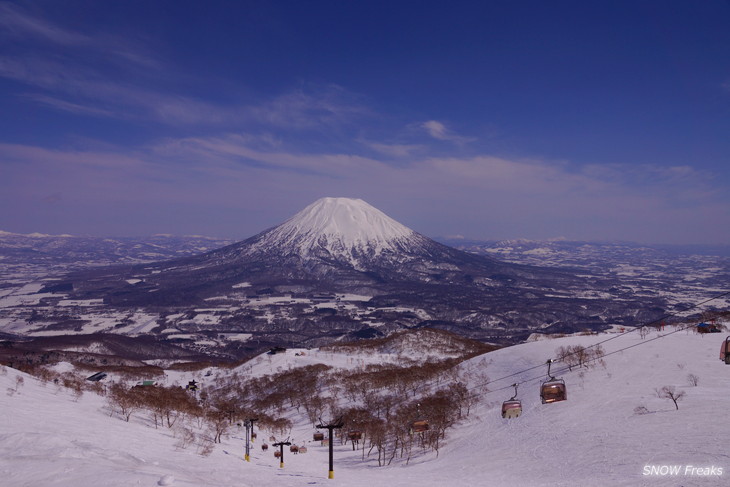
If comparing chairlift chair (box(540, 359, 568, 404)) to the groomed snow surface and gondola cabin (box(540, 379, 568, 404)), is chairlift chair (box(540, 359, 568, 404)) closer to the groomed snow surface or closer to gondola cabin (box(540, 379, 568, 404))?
gondola cabin (box(540, 379, 568, 404))

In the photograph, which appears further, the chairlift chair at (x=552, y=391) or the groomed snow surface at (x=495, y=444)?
the chairlift chair at (x=552, y=391)

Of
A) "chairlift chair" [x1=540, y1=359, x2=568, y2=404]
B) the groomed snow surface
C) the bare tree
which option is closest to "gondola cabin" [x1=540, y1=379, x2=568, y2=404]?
"chairlift chair" [x1=540, y1=359, x2=568, y2=404]

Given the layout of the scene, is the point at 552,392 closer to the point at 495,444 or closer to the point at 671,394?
the point at 495,444

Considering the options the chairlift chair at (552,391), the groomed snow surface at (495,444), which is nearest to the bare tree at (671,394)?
the groomed snow surface at (495,444)

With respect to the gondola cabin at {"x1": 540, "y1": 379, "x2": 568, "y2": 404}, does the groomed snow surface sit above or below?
below

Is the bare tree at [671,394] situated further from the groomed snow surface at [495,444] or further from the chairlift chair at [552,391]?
the chairlift chair at [552,391]

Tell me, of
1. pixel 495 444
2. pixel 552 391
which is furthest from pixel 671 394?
pixel 495 444
